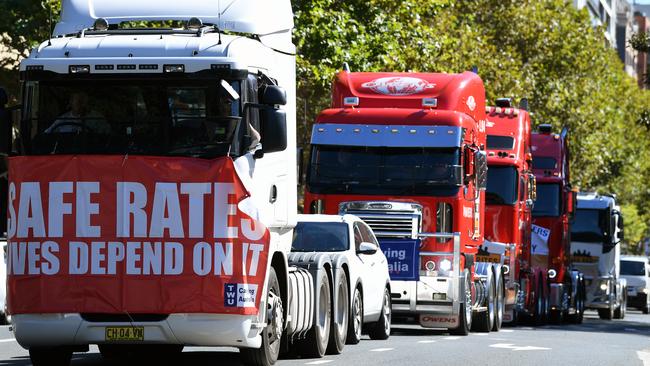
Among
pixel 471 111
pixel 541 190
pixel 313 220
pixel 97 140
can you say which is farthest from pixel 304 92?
pixel 97 140

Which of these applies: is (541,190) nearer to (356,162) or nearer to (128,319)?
(356,162)

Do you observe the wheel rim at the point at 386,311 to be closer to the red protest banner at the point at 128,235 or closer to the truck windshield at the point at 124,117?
the red protest banner at the point at 128,235

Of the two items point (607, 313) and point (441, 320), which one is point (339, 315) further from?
point (607, 313)

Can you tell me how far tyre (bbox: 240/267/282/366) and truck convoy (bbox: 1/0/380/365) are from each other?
73 centimetres

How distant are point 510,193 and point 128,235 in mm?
16246

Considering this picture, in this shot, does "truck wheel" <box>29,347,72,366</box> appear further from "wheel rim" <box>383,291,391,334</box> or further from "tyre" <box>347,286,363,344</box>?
"wheel rim" <box>383,291,391,334</box>

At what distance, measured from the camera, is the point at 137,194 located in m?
14.0

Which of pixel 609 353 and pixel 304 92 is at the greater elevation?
pixel 304 92

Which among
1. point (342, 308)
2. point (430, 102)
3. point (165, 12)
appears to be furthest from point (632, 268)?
point (165, 12)

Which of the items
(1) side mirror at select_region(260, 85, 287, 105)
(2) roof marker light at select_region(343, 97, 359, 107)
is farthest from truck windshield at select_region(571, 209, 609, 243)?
(1) side mirror at select_region(260, 85, 287, 105)

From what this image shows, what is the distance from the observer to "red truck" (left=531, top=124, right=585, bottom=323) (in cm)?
3403

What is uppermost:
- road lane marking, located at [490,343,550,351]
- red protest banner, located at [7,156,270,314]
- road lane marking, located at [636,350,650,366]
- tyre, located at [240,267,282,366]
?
red protest banner, located at [7,156,270,314]

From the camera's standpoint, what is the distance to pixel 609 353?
20.6 meters

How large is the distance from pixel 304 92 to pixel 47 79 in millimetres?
24841
